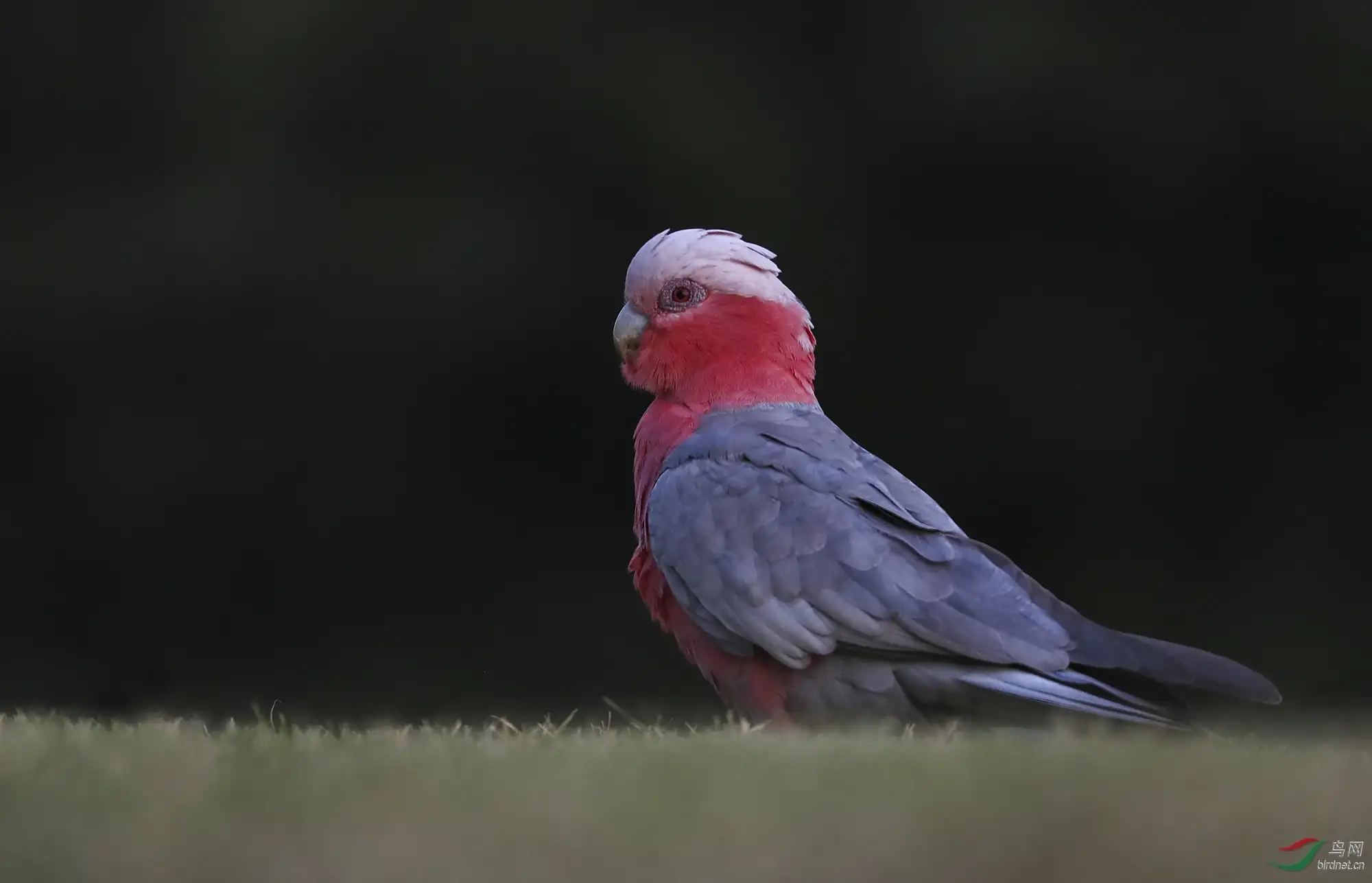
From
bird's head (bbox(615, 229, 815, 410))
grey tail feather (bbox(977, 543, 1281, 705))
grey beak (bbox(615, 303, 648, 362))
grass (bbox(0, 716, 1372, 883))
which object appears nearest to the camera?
grass (bbox(0, 716, 1372, 883))

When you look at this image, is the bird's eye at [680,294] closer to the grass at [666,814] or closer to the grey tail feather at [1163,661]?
the grey tail feather at [1163,661]

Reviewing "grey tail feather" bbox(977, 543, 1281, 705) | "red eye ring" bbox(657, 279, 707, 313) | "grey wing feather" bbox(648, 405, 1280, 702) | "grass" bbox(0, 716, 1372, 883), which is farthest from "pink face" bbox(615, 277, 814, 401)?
"grass" bbox(0, 716, 1372, 883)

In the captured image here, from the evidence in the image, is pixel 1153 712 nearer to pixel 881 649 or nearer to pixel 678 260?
pixel 881 649

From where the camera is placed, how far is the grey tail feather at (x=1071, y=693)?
264cm

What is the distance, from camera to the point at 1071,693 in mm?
2658

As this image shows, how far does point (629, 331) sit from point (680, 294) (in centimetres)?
15

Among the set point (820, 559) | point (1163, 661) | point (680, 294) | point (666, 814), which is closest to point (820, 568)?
point (820, 559)

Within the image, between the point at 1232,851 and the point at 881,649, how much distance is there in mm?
1195

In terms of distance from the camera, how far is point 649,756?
181 cm

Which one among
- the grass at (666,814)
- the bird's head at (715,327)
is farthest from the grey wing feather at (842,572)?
the grass at (666,814)

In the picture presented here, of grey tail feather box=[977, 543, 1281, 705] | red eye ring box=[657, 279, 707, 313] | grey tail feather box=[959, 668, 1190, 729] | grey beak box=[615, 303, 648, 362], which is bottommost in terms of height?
grey tail feather box=[959, 668, 1190, 729]

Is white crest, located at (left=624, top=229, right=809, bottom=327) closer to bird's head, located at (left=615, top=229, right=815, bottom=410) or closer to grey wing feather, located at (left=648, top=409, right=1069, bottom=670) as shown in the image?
bird's head, located at (left=615, top=229, right=815, bottom=410)

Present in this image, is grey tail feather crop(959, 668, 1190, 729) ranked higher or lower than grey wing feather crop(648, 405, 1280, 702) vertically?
lower

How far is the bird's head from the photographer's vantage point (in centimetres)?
329
